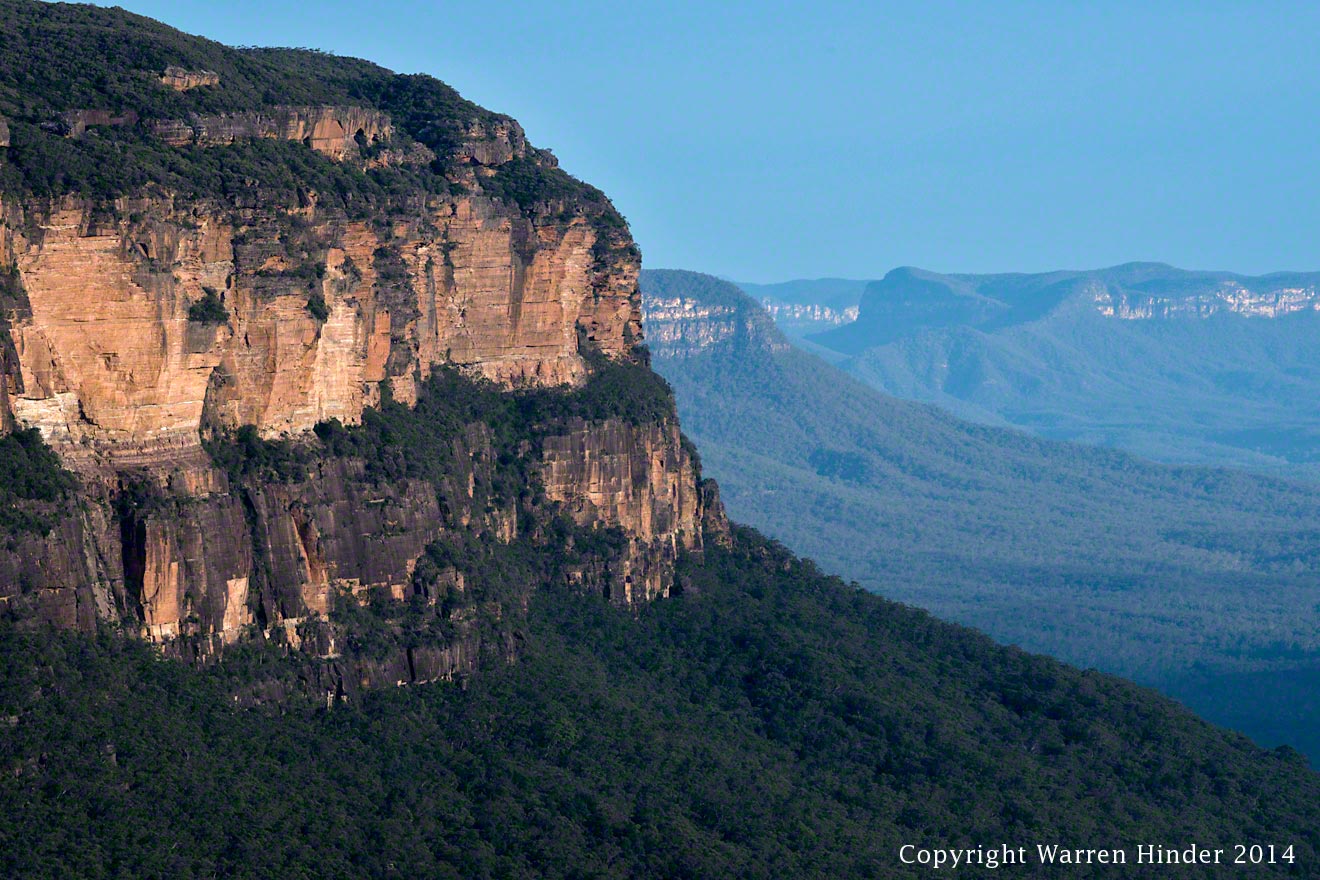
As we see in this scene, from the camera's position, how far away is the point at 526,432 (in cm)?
8425

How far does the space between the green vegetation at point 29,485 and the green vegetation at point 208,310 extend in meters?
6.01

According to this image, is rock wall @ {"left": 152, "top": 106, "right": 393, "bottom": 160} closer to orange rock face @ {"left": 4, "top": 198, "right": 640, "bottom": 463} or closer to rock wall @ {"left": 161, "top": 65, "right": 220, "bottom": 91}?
rock wall @ {"left": 161, "top": 65, "right": 220, "bottom": 91}

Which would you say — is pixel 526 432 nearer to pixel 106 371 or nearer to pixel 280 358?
pixel 280 358

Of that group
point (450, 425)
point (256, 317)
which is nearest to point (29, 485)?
point (256, 317)

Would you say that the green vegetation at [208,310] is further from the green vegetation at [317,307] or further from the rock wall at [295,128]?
the rock wall at [295,128]

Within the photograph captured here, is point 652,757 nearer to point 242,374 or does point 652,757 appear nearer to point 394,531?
point 394,531

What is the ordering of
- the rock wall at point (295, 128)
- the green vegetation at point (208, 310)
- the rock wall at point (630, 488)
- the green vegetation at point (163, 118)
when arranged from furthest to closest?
1. the rock wall at point (630, 488)
2. the rock wall at point (295, 128)
3. the green vegetation at point (208, 310)
4. the green vegetation at point (163, 118)

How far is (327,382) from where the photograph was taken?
71438mm

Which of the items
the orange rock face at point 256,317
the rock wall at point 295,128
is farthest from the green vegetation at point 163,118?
the orange rock face at point 256,317

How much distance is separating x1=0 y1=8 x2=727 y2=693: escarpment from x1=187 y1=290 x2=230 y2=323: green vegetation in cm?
9

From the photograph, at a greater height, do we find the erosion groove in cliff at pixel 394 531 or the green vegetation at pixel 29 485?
the green vegetation at pixel 29 485

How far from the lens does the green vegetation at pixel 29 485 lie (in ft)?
189

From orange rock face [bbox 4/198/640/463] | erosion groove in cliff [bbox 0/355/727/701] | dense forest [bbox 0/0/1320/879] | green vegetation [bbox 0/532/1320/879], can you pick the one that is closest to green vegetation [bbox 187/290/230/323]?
orange rock face [bbox 4/198/640/463]

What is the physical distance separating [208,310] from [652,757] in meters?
19.6
